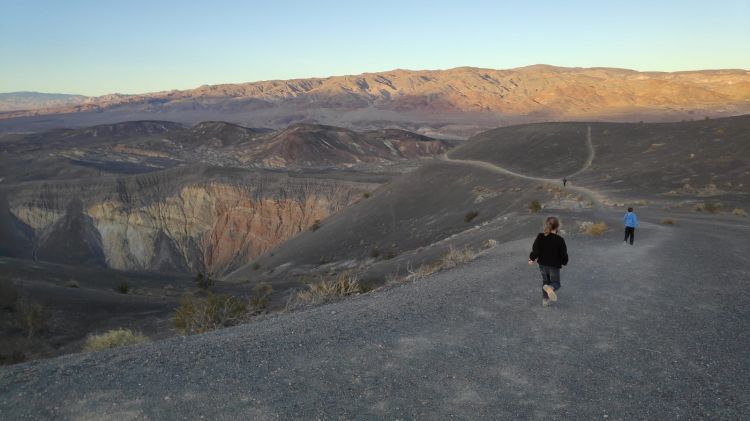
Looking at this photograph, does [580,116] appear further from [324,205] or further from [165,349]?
[165,349]

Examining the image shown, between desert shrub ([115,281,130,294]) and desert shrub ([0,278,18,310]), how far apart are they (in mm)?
6266

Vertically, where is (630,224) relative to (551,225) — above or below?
below

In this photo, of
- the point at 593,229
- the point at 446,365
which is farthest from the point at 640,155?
the point at 446,365

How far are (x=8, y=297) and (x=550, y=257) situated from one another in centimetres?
1691

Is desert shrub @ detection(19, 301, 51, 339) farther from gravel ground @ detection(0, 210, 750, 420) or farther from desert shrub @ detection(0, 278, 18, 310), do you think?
gravel ground @ detection(0, 210, 750, 420)

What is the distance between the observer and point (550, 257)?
7152 millimetres

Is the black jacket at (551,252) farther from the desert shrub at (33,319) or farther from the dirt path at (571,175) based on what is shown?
the dirt path at (571,175)

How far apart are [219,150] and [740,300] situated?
359 ft

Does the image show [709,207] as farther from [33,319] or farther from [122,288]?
[122,288]

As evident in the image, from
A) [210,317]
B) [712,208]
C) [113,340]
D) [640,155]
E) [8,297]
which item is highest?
[640,155]

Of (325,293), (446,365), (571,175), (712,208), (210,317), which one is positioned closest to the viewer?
(446,365)

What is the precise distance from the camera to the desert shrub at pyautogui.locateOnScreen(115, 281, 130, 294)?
22.8 metres

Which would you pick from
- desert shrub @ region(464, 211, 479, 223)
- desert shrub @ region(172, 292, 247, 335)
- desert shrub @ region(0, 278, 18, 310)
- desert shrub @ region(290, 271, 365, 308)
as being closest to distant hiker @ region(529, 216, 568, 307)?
desert shrub @ region(290, 271, 365, 308)

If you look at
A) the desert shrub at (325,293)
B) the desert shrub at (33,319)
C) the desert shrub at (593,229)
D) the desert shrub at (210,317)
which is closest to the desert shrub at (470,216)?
the desert shrub at (593,229)
